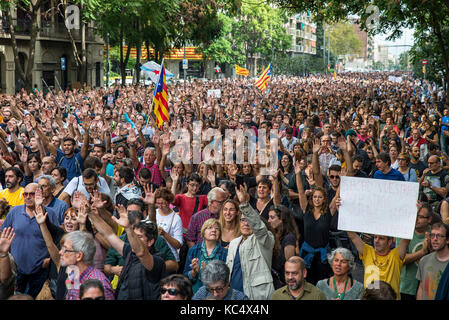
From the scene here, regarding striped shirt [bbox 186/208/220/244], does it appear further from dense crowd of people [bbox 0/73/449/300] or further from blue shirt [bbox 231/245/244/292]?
blue shirt [bbox 231/245/244/292]

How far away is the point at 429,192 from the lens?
8.28 meters

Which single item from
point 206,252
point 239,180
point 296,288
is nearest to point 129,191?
point 239,180

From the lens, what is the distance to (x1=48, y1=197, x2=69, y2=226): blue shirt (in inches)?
264

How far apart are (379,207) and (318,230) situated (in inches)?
42.9

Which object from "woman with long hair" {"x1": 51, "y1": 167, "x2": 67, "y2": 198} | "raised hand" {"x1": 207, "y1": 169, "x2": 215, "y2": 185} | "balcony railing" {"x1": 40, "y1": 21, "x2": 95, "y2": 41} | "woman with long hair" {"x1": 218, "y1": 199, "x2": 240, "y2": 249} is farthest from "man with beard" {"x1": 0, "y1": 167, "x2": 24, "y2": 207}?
"balcony railing" {"x1": 40, "y1": 21, "x2": 95, "y2": 41}

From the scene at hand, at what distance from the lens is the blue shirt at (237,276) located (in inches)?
209

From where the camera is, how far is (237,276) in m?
5.35

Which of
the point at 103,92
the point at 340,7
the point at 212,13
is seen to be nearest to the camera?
the point at 340,7

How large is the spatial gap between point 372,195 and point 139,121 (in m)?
7.84

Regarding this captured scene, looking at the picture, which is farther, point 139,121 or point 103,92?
point 103,92

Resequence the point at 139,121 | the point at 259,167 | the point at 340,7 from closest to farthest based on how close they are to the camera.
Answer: the point at 259,167
the point at 139,121
the point at 340,7

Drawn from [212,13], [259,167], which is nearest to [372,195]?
[259,167]

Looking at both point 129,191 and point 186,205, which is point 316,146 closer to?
point 186,205

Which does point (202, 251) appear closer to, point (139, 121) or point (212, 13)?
point (139, 121)
